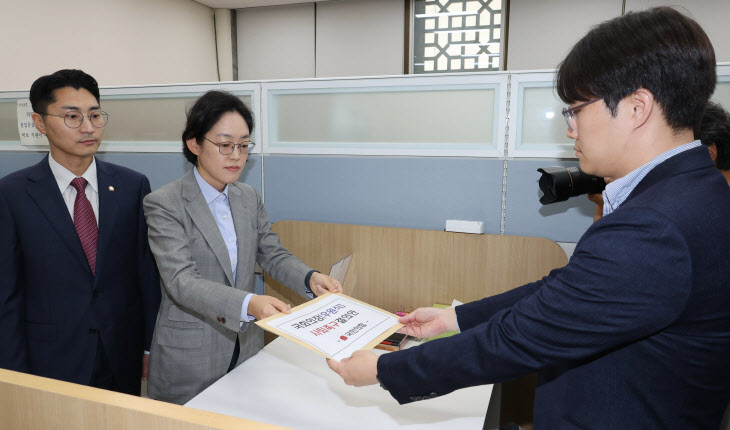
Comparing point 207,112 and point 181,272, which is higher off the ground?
point 207,112

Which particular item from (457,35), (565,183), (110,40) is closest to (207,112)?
(565,183)

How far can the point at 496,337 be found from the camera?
28.8 inches

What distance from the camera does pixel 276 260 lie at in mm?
1582

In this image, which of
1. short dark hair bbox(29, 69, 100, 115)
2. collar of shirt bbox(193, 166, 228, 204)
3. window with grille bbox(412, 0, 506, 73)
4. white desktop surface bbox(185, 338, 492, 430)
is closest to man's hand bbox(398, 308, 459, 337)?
white desktop surface bbox(185, 338, 492, 430)

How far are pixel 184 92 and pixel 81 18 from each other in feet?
8.80

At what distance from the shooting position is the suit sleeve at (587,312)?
61 centimetres

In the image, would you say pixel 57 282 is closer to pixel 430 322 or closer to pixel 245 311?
pixel 245 311

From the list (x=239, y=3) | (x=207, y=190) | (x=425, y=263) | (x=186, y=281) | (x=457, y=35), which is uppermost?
(x=239, y=3)

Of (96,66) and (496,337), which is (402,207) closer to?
(496,337)

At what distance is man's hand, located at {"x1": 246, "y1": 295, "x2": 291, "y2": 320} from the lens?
1128 millimetres

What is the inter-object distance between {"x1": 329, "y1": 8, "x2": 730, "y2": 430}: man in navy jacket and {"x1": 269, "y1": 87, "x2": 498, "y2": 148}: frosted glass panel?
3.47 ft

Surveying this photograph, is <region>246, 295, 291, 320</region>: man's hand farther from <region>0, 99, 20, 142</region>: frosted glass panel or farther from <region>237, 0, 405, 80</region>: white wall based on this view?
<region>237, 0, 405, 80</region>: white wall

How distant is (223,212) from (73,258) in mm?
482

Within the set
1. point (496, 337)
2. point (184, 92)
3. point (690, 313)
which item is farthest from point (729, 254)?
point (184, 92)
